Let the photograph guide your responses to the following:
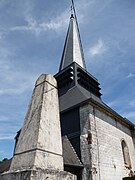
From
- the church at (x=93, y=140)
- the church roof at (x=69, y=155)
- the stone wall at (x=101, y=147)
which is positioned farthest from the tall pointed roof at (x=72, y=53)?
the church roof at (x=69, y=155)

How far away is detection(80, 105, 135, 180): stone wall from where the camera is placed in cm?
763

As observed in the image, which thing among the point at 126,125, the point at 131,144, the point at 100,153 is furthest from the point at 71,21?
the point at 100,153

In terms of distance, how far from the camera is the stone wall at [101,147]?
763 centimetres

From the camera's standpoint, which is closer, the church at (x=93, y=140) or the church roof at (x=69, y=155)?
the church roof at (x=69, y=155)

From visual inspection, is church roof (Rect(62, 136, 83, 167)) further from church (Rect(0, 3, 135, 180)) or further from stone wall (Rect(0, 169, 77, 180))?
stone wall (Rect(0, 169, 77, 180))

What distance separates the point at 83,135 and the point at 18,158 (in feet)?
20.8

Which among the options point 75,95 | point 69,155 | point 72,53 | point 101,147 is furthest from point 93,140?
point 72,53

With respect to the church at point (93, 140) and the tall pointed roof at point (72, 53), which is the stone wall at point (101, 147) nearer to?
the church at point (93, 140)

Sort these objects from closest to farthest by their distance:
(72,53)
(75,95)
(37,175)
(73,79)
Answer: (37,175) → (75,95) → (73,79) → (72,53)

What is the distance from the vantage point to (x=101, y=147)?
331 inches

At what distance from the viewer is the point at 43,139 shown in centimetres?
233

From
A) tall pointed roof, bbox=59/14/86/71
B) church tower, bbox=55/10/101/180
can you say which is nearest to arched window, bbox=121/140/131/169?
church tower, bbox=55/10/101/180

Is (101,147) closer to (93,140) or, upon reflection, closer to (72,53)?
(93,140)

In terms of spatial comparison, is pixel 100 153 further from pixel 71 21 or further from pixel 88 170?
pixel 71 21
